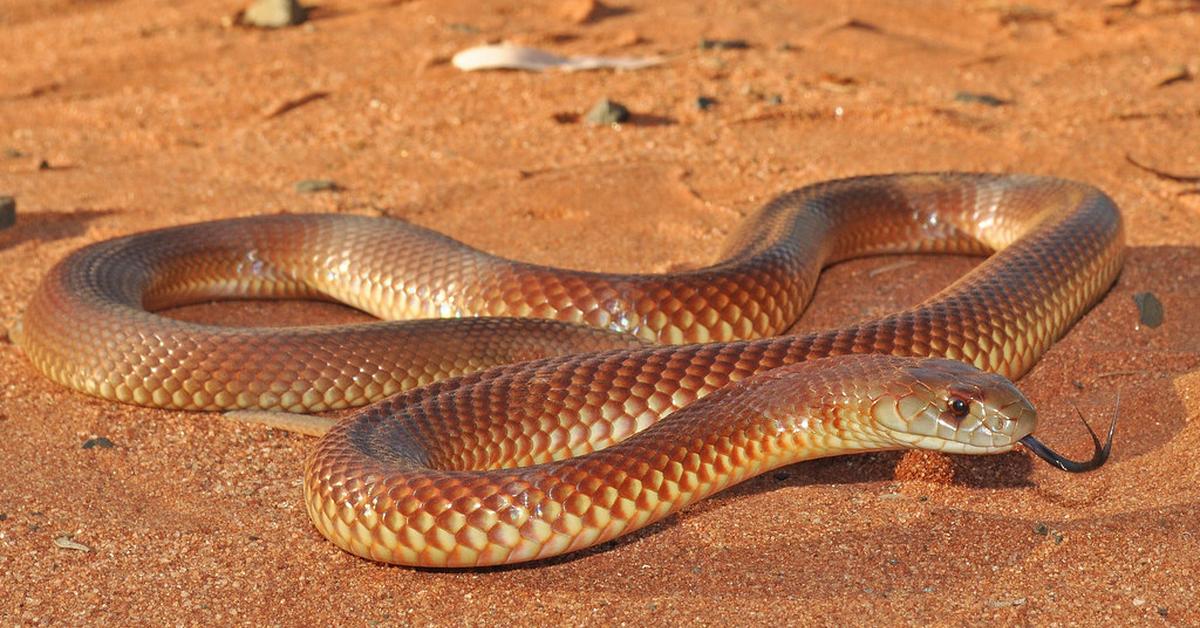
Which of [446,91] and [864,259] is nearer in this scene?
[864,259]

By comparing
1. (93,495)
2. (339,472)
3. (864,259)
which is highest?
(339,472)

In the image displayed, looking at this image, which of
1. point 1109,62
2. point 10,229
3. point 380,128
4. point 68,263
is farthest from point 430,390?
point 1109,62

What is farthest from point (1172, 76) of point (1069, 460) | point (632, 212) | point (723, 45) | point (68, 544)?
point (68, 544)

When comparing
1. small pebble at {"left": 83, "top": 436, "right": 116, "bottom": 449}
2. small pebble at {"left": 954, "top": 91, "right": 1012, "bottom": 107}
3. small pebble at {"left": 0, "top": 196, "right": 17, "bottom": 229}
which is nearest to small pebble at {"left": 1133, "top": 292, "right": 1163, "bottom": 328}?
small pebble at {"left": 954, "top": 91, "right": 1012, "bottom": 107}

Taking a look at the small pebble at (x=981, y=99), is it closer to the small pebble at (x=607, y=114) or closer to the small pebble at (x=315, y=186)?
the small pebble at (x=607, y=114)

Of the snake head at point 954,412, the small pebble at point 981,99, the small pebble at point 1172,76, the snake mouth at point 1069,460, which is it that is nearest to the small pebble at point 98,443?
the snake head at point 954,412

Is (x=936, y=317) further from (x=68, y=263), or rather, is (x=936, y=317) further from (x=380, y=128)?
(x=380, y=128)

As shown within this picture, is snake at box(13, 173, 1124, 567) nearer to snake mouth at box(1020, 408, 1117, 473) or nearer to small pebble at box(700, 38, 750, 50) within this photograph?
snake mouth at box(1020, 408, 1117, 473)
